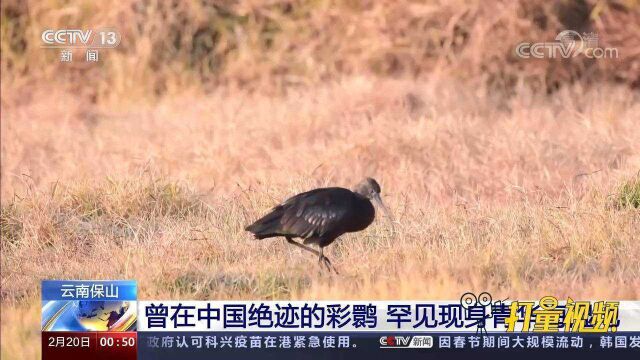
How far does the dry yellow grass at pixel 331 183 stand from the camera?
5457 millimetres

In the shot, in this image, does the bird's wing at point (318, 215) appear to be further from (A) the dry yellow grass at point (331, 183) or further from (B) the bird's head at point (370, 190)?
(B) the bird's head at point (370, 190)

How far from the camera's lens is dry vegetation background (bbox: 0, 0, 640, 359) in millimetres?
5590

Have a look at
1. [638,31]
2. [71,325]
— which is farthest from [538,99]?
[71,325]

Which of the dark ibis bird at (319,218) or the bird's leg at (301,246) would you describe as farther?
the bird's leg at (301,246)

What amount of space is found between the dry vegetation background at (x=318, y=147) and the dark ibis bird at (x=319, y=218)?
165mm

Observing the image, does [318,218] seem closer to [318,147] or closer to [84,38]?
[84,38]

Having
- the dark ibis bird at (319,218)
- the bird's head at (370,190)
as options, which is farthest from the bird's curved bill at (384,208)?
the dark ibis bird at (319,218)

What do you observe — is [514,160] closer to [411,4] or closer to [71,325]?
[411,4]

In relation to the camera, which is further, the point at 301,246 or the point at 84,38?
the point at 84,38

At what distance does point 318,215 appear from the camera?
5.61 meters

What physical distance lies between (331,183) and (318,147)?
652mm

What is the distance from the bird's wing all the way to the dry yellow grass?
0.20 meters

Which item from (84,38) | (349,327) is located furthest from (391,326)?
(84,38)

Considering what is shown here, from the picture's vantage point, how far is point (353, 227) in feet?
18.6
